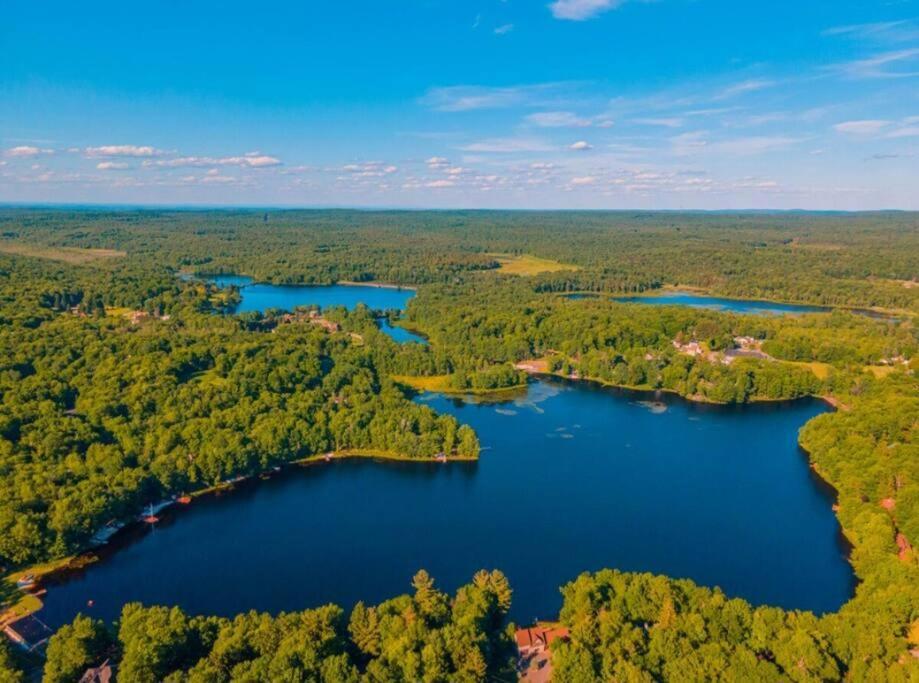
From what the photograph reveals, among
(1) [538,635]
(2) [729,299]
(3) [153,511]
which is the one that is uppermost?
(2) [729,299]

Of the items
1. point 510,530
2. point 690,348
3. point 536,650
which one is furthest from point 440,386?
point 536,650

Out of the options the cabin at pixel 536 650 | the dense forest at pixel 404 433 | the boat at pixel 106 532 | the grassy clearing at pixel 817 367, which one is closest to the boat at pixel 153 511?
the dense forest at pixel 404 433

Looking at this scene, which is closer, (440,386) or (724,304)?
(440,386)

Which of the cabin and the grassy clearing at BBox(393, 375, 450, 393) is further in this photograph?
the grassy clearing at BBox(393, 375, 450, 393)

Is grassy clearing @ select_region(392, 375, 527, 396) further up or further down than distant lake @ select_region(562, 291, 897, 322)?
further down

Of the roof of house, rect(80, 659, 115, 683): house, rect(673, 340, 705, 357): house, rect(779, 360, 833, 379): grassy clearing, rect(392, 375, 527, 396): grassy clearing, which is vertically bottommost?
the roof of house

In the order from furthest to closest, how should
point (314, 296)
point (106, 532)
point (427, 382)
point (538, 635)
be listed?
1. point (314, 296)
2. point (427, 382)
3. point (106, 532)
4. point (538, 635)

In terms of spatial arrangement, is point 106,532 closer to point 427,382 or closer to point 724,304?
point 427,382

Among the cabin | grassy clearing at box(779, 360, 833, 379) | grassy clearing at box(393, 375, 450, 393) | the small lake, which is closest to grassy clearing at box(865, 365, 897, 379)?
grassy clearing at box(779, 360, 833, 379)

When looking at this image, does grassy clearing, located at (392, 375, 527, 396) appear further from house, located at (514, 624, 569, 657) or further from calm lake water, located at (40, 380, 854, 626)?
house, located at (514, 624, 569, 657)
